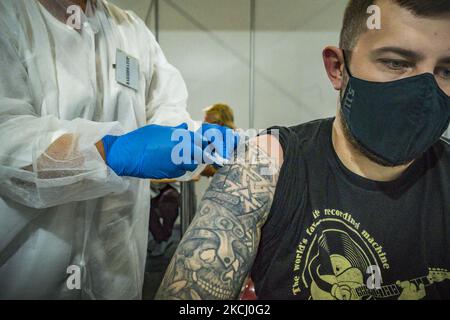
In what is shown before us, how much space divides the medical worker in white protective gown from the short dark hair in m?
0.45

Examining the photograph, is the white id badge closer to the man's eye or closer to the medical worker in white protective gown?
the medical worker in white protective gown

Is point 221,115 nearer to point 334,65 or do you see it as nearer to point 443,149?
point 334,65

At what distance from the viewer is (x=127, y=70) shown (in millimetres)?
823

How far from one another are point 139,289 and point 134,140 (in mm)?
442

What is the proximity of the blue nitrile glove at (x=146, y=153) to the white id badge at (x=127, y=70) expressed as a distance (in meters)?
0.17

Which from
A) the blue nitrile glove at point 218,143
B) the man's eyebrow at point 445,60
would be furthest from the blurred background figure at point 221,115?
the man's eyebrow at point 445,60

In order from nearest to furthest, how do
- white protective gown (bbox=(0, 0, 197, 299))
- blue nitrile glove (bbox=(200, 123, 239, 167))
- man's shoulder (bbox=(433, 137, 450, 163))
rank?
white protective gown (bbox=(0, 0, 197, 299)) → blue nitrile glove (bbox=(200, 123, 239, 167)) → man's shoulder (bbox=(433, 137, 450, 163))

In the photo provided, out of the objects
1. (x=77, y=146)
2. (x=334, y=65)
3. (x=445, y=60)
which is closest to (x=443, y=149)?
(x=445, y=60)

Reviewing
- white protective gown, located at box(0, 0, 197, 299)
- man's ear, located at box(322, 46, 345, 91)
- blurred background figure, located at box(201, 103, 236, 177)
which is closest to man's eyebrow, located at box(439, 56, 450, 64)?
man's ear, located at box(322, 46, 345, 91)

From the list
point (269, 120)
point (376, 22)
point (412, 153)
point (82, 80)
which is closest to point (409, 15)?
point (376, 22)

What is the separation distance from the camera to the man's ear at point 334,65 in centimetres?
80

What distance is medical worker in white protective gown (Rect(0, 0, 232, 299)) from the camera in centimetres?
60

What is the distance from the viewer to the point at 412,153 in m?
0.71
